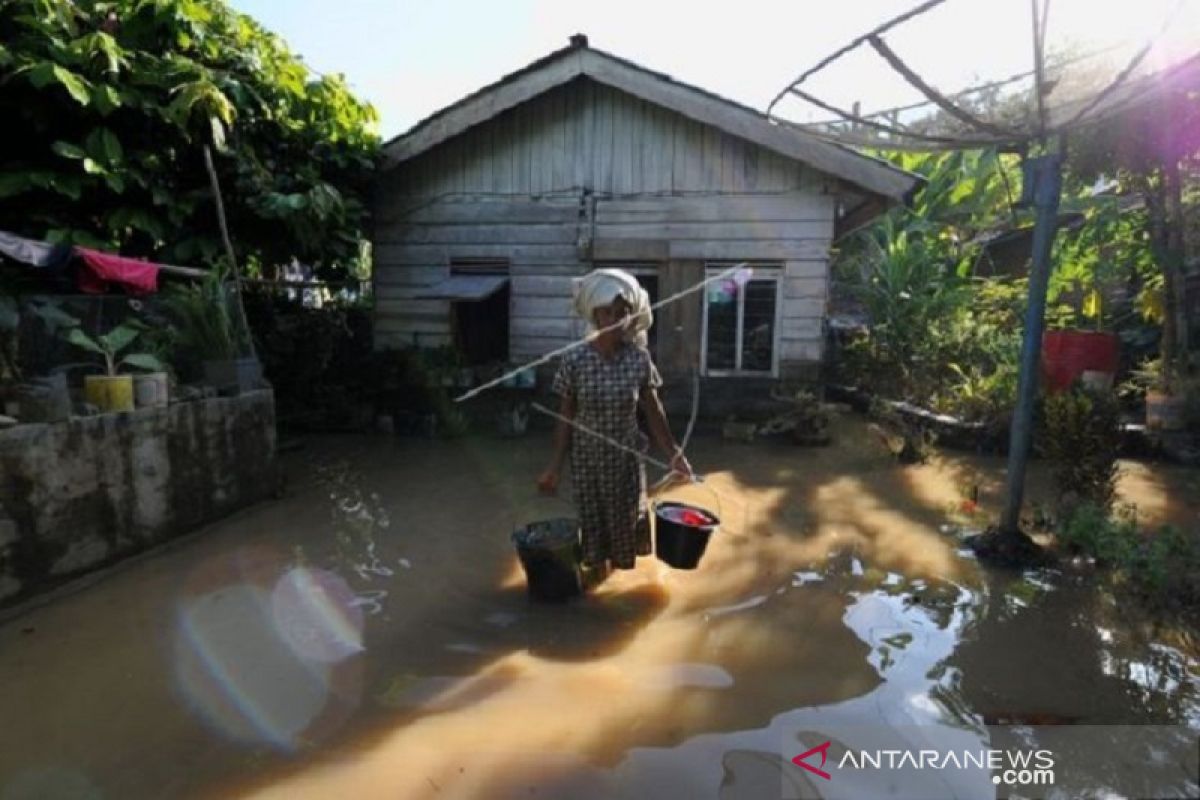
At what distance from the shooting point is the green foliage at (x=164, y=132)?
6.28 m

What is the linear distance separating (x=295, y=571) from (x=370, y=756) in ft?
7.43

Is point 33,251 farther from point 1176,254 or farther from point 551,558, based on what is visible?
point 1176,254

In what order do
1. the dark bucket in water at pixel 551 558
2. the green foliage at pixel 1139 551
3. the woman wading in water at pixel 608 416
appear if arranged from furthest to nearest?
the dark bucket in water at pixel 551 558 < the woman wading in water at pixel 608 416 < the green foliage at pixel 1139 551

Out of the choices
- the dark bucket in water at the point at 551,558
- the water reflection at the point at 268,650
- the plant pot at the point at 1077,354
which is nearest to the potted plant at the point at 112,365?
the water reflection at the point at 268,650

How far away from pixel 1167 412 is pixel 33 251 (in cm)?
1086

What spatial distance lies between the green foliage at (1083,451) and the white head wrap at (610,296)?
348 cm

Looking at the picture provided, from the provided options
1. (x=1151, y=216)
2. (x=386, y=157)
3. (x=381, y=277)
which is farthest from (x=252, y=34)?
(x=1151, y=216)

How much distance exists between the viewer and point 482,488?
663 centimetres

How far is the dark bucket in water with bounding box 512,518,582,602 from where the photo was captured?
12.6 ft

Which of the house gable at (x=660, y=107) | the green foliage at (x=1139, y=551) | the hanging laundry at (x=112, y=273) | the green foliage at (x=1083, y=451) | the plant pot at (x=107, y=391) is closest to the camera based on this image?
the green foliage at (x=1139, y=551)

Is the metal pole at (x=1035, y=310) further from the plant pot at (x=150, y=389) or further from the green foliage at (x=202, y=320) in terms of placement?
the green foliage at (x=202, y=320)

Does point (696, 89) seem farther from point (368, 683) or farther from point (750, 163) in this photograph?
point (368, 683)

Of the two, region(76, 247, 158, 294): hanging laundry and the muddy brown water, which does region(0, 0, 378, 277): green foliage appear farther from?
the muddy brown water

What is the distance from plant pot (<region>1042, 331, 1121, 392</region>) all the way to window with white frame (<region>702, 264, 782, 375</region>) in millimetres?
3247
